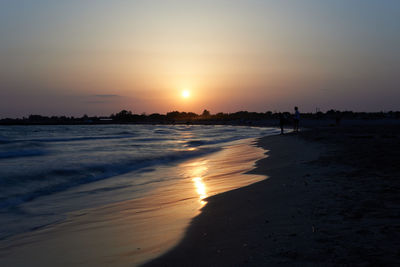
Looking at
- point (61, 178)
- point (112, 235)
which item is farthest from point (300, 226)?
point (61, 178)

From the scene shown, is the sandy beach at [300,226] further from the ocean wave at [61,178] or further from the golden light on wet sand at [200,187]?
the ocean wave at [61,178]


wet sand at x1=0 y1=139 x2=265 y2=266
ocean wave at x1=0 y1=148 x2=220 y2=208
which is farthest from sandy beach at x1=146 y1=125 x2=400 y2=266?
ocean wave at x1=0 y1=148 x2=220 y2=208

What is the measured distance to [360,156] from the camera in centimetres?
930

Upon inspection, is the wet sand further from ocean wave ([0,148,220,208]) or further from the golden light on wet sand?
ocean wave ([0,148,220,208])

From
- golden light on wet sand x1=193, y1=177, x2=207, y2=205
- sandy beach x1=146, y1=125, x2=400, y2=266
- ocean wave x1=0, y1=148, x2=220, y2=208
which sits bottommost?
ocean wave x1=0, y1=148, x2=220, y2=208

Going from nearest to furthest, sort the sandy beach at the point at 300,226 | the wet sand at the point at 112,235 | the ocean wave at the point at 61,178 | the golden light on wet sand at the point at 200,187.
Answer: the sandy beach at the point at 300,226, the wet sand at the point at 112,235, the golden light on wet sand at the point at 200,187, the ocean wave at the point at 61,178

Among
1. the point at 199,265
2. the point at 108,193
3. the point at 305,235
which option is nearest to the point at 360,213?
the point at 305,235

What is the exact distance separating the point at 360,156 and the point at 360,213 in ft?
19.8

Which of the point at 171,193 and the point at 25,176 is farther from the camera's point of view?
the point at 25,176

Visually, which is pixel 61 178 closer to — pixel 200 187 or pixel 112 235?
pixel 200 187

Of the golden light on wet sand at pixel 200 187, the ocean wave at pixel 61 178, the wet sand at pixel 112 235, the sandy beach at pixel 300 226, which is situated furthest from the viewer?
the ocean wave at pixel 61 178

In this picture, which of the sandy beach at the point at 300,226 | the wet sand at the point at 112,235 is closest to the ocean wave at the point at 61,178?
the wet sand at the point at 112,235

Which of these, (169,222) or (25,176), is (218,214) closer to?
(169,222)

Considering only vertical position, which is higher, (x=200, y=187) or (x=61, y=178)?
(x=200, y=187)
